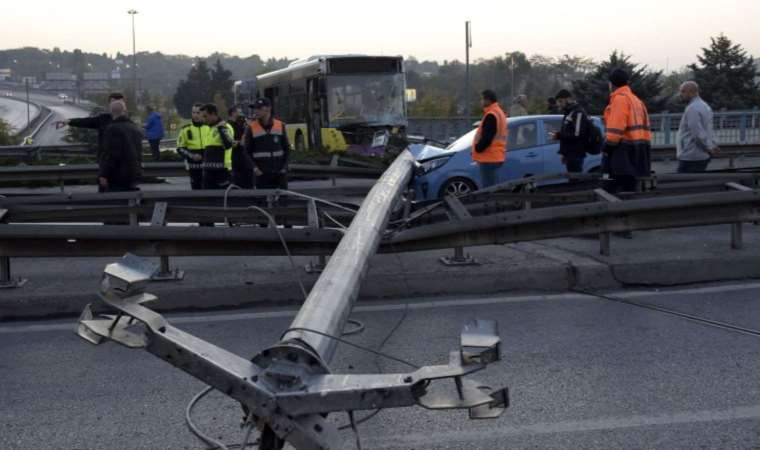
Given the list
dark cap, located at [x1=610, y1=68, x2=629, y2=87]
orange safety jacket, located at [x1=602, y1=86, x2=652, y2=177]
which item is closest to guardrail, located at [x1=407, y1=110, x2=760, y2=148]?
dark cap, located at [x1=610, y1=68, x2=629, y2=87]

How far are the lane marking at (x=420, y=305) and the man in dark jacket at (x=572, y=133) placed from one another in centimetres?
449

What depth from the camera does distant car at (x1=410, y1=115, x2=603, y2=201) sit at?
14711mm

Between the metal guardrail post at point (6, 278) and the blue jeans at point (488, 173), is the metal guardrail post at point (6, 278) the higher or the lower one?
the lower one

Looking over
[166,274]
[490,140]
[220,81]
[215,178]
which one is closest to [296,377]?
[166,274]

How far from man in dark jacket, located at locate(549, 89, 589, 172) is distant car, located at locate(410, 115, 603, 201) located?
6.45 feet

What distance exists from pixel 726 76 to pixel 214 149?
45701mm

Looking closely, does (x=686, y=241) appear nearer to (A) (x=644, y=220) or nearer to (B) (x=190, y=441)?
(A) (x=644, y=220)

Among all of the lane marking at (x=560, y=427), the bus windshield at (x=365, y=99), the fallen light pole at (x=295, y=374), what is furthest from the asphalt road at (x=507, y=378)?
the bus windshield at (x=365, y=99)

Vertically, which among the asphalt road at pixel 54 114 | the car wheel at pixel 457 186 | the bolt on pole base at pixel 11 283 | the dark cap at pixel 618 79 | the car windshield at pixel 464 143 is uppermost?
the asphalt road at pixel 54 114

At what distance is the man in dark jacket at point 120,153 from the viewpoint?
35.9 ft

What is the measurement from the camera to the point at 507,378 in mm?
5758

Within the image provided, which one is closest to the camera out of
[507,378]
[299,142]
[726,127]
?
[507,378]

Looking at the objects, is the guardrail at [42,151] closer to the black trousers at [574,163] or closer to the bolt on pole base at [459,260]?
the black trousers at [574,163]

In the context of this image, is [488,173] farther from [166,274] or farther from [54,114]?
[54,114]
